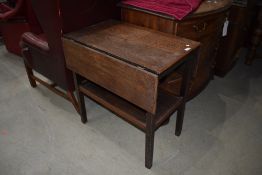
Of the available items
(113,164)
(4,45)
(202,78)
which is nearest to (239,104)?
(202,78)

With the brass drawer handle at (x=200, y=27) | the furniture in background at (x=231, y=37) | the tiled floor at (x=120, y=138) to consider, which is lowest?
the tiled floor at (x=120, y=138)

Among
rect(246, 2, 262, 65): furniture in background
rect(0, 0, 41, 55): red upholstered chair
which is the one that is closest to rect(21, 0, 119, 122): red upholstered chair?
rect(0, 0, 41, 55): red upholstered chair

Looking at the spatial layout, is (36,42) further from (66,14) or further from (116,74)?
(116,74)

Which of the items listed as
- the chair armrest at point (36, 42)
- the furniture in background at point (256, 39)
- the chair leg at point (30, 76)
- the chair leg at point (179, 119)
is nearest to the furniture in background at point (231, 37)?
the furniture in background at point (256, 39)

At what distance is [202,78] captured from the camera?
190 centimetres

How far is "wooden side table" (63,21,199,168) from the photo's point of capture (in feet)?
3.66

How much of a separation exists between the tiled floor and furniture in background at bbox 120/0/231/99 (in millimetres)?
336

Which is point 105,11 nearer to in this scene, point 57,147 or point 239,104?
point 57,147

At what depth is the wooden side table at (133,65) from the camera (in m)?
1.11

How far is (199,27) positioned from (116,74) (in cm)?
71

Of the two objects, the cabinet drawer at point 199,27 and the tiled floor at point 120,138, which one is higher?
the cabinet drawer at point 199,27

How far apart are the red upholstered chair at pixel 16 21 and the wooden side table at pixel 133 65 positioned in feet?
3.21

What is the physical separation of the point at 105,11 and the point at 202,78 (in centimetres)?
94

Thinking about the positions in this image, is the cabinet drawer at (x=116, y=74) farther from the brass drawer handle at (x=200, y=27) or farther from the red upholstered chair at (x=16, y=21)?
the red upholstered chair at (x=16, y=21)
